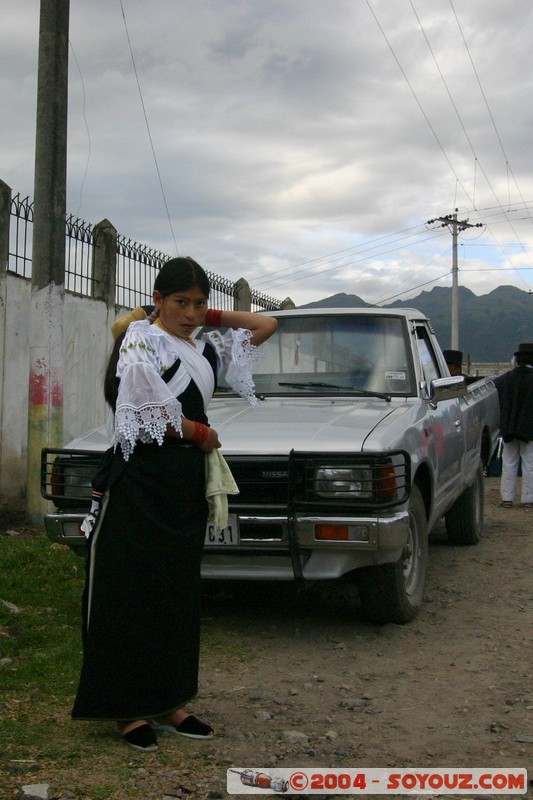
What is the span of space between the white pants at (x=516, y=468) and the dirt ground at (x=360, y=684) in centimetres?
→ 374

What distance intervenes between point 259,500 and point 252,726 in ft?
3.93

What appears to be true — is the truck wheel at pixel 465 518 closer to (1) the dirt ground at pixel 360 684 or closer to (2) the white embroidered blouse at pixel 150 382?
(1) the dirt ground at pixel 360 684

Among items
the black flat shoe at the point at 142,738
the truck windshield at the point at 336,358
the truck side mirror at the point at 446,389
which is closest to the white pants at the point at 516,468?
the truck side mirror at the point at 446,389

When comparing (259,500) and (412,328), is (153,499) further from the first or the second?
(412,328)

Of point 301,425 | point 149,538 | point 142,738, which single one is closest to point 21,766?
point 142,738

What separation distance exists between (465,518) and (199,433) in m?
4.69

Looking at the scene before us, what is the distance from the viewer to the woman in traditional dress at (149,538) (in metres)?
3.27

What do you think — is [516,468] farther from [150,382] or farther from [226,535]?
[150,382]

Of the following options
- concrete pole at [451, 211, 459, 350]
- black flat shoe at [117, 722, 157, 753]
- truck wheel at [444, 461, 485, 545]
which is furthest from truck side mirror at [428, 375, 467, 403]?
concrete pole at [451, 211, 459, 350]

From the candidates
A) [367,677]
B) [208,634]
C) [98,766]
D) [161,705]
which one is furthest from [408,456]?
[98,766]

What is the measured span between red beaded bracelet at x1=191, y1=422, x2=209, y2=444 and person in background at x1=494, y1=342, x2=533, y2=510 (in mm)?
7223

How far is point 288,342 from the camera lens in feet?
19.5

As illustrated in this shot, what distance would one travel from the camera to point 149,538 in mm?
3283

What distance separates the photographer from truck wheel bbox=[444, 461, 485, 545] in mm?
7457
